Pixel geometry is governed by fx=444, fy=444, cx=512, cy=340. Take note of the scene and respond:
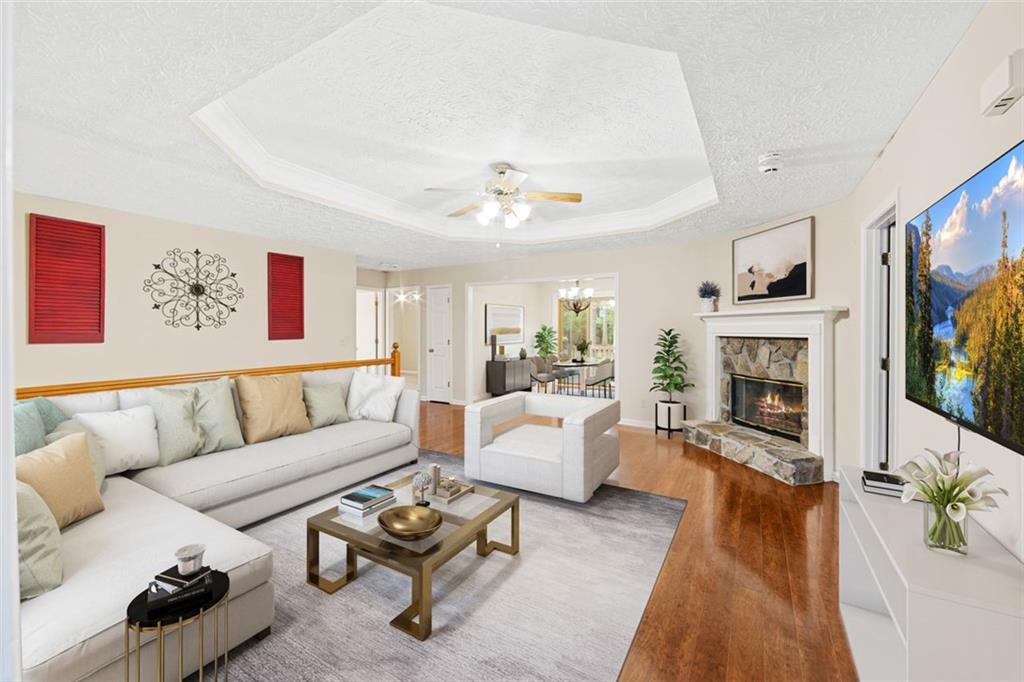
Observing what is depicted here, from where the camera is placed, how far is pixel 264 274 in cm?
525

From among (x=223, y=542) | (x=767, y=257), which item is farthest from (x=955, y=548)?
(x=767, y=257)

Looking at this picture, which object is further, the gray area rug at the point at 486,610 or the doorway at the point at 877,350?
the doorway at the point at 877,350

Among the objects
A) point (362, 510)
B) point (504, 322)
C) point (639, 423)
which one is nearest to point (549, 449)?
point (362, 510)

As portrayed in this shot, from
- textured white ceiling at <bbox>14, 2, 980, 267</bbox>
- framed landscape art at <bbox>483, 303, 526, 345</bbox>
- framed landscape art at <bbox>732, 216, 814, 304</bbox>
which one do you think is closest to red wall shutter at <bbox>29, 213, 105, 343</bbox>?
textured white ceiling at <bbox>14, 2, 980, 267</bbox>

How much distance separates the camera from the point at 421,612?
188 centimetres

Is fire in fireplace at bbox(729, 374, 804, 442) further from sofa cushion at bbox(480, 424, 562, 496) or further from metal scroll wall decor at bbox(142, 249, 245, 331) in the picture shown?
metal scroll wall decor at bbox(142, 249, 245, 331)

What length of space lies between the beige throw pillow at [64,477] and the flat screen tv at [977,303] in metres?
3.38

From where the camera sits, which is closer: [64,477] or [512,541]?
[64,477]

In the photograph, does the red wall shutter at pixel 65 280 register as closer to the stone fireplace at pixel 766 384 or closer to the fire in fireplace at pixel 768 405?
the stone fireplace at pixel 766 384

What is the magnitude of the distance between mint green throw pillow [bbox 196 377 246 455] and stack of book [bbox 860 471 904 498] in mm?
3648

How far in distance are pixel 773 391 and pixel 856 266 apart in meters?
1.61

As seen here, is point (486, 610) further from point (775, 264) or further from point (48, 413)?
point (775, 264)

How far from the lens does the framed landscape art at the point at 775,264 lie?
161 inches

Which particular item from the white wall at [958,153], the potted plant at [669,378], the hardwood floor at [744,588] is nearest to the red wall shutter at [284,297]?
the hardwood floor at [744,588]
